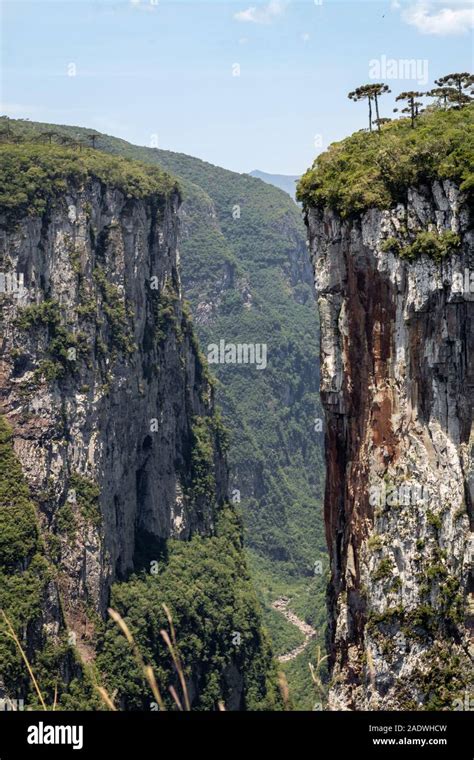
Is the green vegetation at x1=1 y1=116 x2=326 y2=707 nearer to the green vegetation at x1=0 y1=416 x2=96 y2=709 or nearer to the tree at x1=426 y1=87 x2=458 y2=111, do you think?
the green vegetation at x1=0 y1=416 x2=96 y2=709

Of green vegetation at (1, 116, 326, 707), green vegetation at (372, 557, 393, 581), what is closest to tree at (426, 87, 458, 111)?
green vegetation at (372, 557, 393, 581)

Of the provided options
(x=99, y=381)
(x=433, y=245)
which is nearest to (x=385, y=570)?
(x=433, y=245)

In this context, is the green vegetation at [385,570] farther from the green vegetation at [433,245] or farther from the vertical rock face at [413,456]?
the green vegetation at [433,245]

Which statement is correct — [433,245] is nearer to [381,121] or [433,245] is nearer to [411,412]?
[411,412]

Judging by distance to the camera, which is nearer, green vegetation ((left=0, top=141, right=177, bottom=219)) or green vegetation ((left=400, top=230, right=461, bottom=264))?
green vegetation ((left=400, top=230, right=461, bottom=264))

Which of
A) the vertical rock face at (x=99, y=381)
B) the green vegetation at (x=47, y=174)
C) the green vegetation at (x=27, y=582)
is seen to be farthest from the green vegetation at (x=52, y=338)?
the green vegetation at (x=47, y=174)

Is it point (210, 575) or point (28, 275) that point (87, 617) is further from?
point (28, 275)

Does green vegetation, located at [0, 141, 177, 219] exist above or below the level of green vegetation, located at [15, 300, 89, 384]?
above
